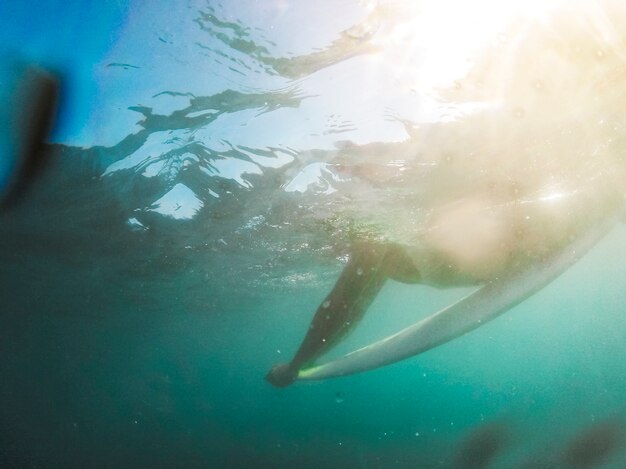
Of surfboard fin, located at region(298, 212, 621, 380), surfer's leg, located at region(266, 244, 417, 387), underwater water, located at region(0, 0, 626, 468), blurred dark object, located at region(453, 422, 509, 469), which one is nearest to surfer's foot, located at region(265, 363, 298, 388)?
surfer's leg, located at region(266, 244, 417, 387)

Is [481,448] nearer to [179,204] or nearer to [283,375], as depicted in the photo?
[283,375]

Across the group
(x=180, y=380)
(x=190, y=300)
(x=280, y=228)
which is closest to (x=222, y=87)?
(x=280, y=228)

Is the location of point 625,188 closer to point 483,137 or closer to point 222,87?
point 483,137

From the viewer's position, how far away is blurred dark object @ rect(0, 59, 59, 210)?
7129mm

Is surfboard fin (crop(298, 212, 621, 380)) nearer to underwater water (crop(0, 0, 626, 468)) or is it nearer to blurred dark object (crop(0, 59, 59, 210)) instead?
underwater water (crop(0, 0, 626, 468))

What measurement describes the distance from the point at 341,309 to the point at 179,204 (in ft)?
26.3

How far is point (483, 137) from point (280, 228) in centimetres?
884

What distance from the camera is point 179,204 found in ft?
45.1

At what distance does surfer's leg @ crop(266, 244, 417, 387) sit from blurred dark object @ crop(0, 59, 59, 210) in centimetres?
622

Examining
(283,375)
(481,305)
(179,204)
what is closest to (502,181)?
(481,305)

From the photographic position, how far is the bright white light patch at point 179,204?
12.7 meters

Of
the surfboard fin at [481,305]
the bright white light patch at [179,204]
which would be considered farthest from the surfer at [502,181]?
the bright white light patch at [179,204]

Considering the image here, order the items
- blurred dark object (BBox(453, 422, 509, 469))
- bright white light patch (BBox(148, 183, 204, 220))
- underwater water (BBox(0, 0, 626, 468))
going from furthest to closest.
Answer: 1. blurred dark object (BBox(453, 422, 509, 469))
2. bright white light patch (BBox(148, 183, 204, 220))
3. underwater water (BBox(0, 0, 626, 468))

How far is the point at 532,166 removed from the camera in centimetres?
1041
